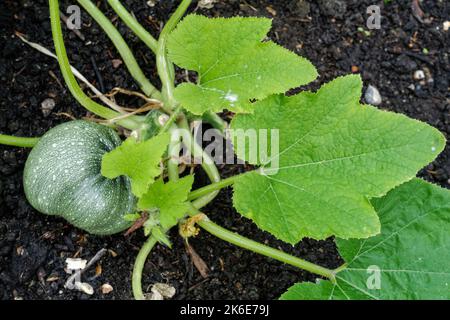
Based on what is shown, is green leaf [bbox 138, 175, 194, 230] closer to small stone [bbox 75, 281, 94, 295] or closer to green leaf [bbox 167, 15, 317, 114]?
green leaf [bbox 167, 15, 317, 114]

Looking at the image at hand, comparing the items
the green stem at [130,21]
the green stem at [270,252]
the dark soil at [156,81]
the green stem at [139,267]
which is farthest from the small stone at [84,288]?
the green stem at [130,21]

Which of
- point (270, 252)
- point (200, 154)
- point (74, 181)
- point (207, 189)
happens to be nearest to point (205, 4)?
point (200, 154)

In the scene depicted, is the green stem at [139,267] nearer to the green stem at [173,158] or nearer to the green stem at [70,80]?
the green stem at [173,158]

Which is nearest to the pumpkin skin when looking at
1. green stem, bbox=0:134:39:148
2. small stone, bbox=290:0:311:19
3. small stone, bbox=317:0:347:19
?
green stem, bbox=0:134:39:148

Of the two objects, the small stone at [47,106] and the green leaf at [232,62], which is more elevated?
the green leaf at [232,62]
